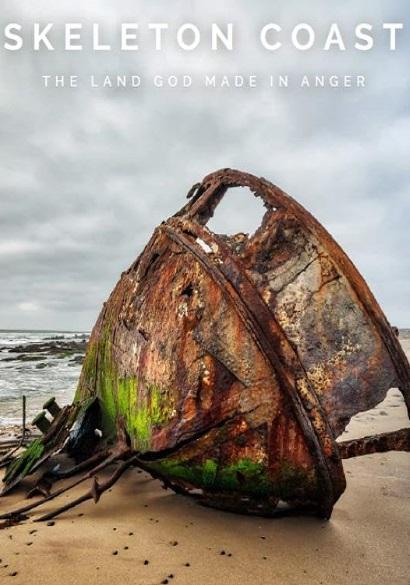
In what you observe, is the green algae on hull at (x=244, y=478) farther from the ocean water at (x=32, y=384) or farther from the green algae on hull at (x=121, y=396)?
the ocean water at (x=32, y=384)

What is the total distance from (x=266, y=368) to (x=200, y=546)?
1053 millimetres

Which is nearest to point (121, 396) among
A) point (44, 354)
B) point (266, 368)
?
point (266, 368)

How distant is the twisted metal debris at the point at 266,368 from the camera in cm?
249

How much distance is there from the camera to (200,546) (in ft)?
8.29

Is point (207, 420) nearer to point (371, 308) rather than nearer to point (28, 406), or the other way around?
point (371, 308)

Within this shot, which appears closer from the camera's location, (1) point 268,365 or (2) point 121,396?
(1) point 268,365

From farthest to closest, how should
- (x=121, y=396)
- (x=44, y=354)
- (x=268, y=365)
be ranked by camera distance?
(x=44, y=354) → (x=121, y=396) → (x=268, y=365)

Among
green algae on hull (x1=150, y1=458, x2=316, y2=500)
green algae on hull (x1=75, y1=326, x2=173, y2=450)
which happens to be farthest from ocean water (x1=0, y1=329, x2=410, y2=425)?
green algae on hull (x1=150, y1=458, x2=316, y2=500)

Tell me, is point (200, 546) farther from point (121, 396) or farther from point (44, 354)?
point (44, 354)

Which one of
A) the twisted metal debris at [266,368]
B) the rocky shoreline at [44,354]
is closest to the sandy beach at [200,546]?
the twisted metal debris at [266,368]

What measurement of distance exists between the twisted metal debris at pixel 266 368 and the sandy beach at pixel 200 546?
0.54 ft

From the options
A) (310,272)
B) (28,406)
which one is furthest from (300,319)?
(28,406)

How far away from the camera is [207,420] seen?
8.71 ft

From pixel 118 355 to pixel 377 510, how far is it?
231cm
